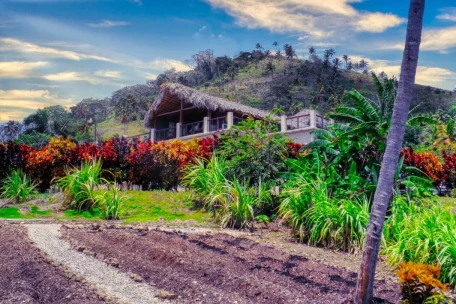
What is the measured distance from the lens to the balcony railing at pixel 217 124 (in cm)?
2619

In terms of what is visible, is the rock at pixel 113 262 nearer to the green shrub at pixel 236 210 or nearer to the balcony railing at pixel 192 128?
the green shrub at pixel 236 210

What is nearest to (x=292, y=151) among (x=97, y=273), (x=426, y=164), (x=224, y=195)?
(x=224, y=195)

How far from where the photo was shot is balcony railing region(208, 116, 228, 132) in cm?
2619

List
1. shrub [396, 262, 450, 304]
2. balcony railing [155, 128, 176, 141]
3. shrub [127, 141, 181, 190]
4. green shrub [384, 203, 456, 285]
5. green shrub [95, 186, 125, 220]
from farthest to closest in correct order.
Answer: balcony railing [155, 128, 176, 141] < shrub [127, 141, 181, 190] < green shrub [95, 186, 125, 220] < green shrub [384, 203, 456, 285] < shrub [396, 262, 450, 304]

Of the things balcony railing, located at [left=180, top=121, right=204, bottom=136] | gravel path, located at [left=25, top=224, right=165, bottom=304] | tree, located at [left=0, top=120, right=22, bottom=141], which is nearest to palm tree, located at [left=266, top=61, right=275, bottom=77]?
tree, located at [left=0, top=120, right=22, bottom=141]

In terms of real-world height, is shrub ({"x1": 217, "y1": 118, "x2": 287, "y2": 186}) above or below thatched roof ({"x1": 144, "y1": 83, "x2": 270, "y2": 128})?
below

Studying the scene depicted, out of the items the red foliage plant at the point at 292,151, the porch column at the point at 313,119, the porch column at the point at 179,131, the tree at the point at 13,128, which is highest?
the porch column at the point at 313,119

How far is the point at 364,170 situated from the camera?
10734 millimetres

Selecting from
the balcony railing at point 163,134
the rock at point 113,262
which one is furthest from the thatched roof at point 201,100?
the rock at point 113,262

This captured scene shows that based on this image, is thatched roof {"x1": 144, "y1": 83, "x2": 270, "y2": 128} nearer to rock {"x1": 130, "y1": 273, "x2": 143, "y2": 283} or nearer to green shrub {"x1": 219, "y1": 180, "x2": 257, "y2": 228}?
green shrub {"x1": 219, "y1": 180, "x2": 257, "y2": 228}

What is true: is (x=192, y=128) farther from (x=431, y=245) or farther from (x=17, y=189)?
(x=431, y=245)

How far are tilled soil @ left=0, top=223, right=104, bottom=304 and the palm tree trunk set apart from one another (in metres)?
2.51

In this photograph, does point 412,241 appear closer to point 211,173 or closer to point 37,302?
point 37,302

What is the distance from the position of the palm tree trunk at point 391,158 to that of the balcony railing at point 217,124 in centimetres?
2167
